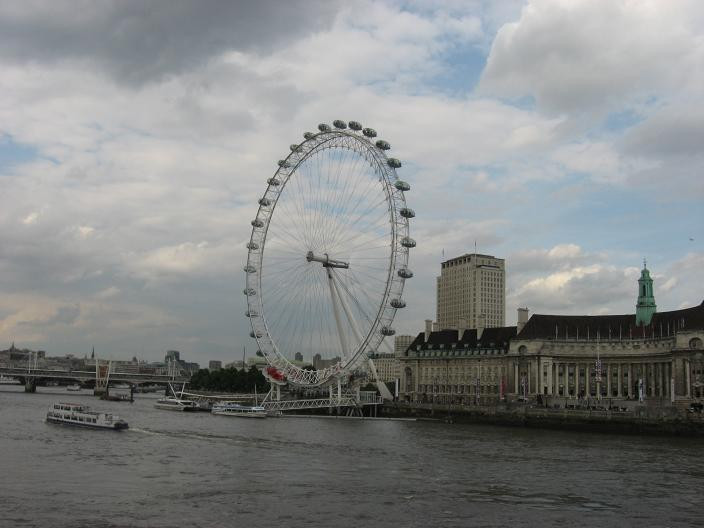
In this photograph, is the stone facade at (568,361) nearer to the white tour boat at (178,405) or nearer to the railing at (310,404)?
the railing at (310,404)

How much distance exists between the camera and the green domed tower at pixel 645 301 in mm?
121831

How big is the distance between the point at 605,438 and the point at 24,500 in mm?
58062

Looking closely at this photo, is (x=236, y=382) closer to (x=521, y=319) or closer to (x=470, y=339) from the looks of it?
(x=470, y=339)

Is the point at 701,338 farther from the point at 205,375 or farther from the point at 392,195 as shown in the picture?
the point at 205,375

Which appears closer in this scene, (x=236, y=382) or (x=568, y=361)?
(x=568, y=361)

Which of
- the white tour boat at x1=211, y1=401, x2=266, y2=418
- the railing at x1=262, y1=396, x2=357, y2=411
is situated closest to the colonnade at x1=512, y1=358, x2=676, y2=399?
the railing at x1=262, y1=396, x2=357, y2=411

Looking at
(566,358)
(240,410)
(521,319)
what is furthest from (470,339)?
(240,410)

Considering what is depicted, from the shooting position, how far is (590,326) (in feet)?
413

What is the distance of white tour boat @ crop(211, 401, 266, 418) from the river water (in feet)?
106

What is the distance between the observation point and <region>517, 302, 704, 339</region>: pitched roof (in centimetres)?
11775

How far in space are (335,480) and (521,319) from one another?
88.6 metres

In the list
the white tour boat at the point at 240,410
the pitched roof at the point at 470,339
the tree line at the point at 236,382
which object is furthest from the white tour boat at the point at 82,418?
the tree line at the point at 236,382

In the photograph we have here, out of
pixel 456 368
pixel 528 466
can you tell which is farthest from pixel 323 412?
pixel 528 466

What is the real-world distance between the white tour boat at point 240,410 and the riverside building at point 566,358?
36912mm
